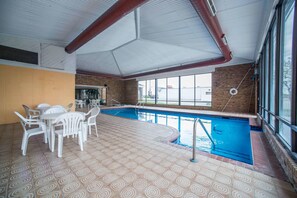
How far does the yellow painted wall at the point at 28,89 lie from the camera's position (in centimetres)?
462

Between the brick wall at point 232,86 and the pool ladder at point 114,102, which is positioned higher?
the brick wall at point 232,86

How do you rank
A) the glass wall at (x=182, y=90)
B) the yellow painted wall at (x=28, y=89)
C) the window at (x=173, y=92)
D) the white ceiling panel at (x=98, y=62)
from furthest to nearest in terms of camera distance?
1. the window at (x=173, y=92)
2. the glass wall at (x=182, y=90)
3. the white ceiling panel at (x=98, y=62)
4. the yellow painted wall at (x=28, y=89)

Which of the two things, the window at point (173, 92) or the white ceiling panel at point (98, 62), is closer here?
the white ceiling panel at point (98, 62)

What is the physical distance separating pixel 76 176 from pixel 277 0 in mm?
4250

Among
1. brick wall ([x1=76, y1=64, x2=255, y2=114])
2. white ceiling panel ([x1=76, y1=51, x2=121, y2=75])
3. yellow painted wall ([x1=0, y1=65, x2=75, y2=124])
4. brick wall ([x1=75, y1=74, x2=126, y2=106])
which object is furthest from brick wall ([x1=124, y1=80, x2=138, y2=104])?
yellow painted wall ([x1=0, y1=65, x2=75, y2=124])

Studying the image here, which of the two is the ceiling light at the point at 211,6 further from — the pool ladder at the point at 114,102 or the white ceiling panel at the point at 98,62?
the pool ladder at the point at 114,102

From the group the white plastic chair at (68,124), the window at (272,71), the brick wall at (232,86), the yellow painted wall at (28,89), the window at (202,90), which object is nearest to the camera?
the white plastic chair at (68,124)

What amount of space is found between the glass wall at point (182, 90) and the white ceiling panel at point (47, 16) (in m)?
7.62

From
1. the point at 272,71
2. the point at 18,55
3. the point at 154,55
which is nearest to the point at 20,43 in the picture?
the point at 18,55

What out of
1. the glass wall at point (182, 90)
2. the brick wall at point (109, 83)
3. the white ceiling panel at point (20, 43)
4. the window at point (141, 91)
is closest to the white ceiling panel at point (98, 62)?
the brick wall at point (109, 83)

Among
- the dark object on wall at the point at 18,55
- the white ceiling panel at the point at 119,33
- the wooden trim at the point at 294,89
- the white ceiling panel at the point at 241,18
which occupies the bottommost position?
the wooden trim at the point at 294,89

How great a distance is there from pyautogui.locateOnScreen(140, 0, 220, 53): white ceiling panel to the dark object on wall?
4.40m

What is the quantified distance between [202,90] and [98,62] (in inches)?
301

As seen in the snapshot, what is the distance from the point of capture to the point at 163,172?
1.85 metres
